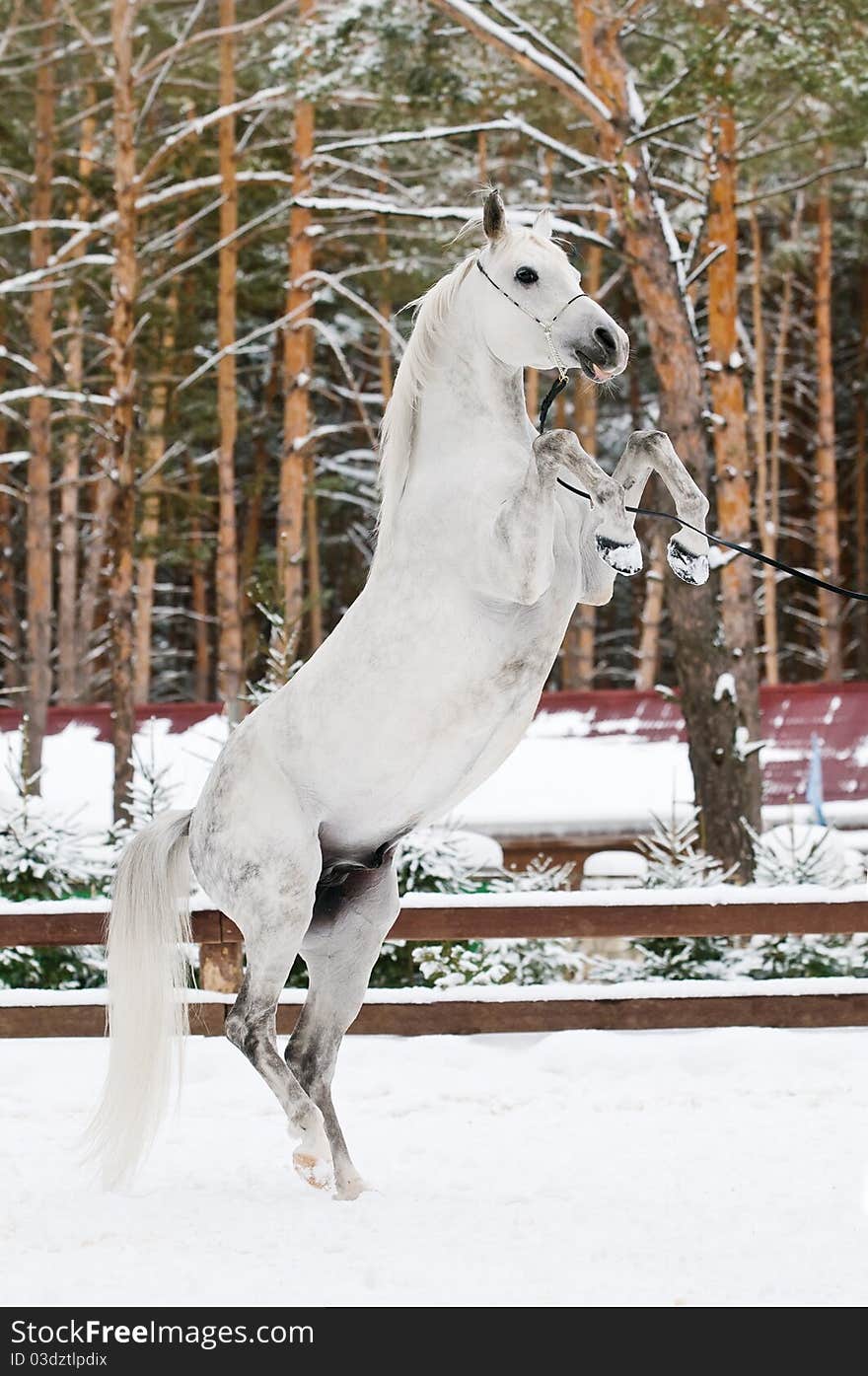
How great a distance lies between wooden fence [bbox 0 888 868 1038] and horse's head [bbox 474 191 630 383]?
9.49 feet

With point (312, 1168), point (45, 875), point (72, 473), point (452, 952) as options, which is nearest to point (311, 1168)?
point (312, 1168)

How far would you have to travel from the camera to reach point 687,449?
874cm

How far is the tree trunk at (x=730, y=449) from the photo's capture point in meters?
9.44

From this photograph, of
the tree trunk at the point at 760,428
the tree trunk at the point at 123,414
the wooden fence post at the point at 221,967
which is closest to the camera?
the wooden fence post at the point at 221,967

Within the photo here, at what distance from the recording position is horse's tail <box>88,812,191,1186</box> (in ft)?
13.3

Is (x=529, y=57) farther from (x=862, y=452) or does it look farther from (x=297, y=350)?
(x=862, y=452)

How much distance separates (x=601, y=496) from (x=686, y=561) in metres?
0.30

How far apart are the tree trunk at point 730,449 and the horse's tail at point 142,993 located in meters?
5.64

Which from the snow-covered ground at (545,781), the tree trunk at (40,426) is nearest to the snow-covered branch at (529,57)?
the snow-covered ground at (545,781)

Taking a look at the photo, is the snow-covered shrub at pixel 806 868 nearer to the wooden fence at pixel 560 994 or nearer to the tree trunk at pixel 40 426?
the wooden fence at pixel 560 994

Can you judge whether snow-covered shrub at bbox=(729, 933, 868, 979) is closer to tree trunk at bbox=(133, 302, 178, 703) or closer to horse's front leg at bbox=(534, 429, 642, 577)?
horse's front leg at bbox=(534, 429, 642, 577)

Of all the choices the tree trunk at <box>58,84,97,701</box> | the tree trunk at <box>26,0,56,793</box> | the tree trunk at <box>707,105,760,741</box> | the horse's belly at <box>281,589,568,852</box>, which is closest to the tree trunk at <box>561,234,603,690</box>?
the tree trunk at <box>58,84,97,701</box>

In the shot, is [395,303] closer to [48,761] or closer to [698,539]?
[48,761]
